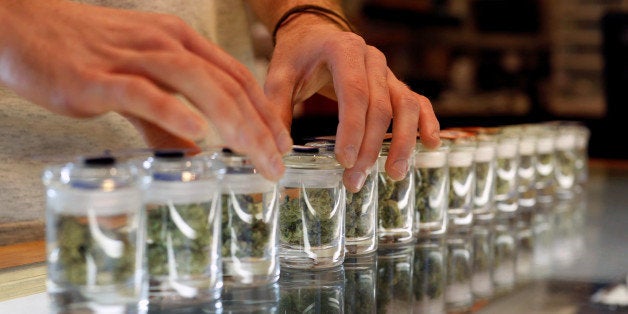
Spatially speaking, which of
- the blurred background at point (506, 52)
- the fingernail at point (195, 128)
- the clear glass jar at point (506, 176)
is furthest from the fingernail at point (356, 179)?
the blurred background at point (506, 52)


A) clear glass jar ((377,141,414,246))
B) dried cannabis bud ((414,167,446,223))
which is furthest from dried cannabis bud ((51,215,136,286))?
dried cannabis bud ((414,167,446,223))

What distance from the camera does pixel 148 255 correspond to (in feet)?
2.88

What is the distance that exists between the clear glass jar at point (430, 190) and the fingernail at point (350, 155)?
290mm

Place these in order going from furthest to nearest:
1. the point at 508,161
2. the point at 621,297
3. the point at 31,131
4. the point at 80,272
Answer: the point at 508,161, the point at 31,131, the point at 621,297, the point at 80,272

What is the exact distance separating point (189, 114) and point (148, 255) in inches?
6.6

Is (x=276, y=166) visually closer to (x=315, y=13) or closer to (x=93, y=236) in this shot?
(x=93, y=236)

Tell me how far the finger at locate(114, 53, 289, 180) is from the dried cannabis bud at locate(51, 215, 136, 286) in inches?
6.7

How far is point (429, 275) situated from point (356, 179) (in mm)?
189

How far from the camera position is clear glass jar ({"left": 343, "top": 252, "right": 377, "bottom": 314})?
0.97 m

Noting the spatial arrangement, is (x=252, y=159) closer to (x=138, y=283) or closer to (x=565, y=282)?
(x=138, y=283)

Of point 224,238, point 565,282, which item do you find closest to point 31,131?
point 224,238

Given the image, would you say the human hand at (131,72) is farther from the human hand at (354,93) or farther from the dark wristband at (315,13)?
the dark wristband at (315,13)

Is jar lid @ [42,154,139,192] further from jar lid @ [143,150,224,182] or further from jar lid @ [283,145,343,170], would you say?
jar lid @ [283,145,343,170]

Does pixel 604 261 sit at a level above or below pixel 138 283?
below
